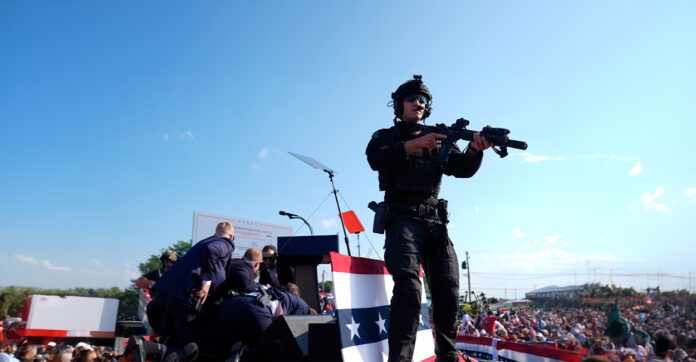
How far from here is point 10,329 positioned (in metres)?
17.8

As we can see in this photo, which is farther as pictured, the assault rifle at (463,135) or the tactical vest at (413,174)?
the tactical vest at (413,174)

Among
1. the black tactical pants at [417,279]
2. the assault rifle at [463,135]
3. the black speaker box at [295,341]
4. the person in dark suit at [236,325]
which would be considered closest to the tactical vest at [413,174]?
the assault rifle at [463,135]

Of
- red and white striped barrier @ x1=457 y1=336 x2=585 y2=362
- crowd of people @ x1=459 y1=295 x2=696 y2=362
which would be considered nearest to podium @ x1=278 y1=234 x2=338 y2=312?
red and white striped barrier @ x1=457 y1=336 x2=585 y2=362

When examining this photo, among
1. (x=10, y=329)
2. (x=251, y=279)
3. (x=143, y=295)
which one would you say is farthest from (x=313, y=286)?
(x=10, y=329)

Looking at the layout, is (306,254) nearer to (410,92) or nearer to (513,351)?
(513,351)

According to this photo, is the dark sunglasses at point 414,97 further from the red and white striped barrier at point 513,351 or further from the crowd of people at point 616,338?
the red and white striped barrier at point 513,351

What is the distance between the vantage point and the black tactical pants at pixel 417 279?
2.64 m

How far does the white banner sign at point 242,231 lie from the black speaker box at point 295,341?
12055 millimetres

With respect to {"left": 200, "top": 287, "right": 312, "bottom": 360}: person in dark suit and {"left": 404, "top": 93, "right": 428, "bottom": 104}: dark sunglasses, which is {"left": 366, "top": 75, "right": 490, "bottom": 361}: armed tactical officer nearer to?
{"left": 404, "top": 93, "right": 428, "bottom": 104}: dark sunglasses

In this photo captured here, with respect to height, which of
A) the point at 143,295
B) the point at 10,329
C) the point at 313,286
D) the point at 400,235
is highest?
the point at 400,235

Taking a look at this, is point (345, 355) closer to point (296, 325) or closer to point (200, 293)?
point (296, 325)

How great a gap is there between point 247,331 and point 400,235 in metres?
1.60

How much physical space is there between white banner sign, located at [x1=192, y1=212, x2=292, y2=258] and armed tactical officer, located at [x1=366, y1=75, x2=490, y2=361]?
12.4m

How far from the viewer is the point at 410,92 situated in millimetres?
3385
